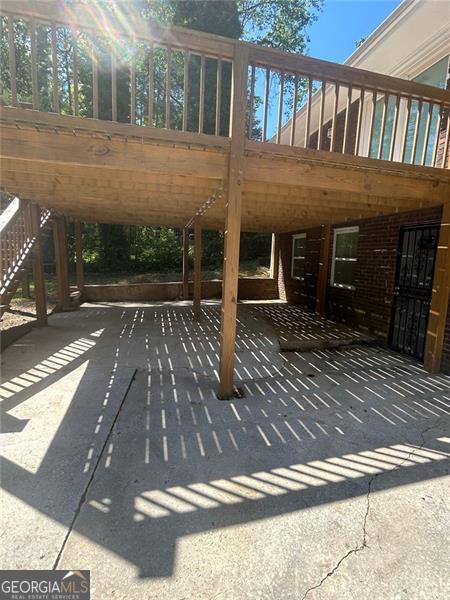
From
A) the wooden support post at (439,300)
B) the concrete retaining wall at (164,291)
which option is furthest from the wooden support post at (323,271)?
the concrete retaining wall at (164,291)

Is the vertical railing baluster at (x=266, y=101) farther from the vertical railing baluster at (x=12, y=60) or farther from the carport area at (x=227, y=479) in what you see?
the carport area at (x=227, y=479)

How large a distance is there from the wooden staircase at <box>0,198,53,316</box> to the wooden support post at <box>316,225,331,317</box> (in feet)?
20.0

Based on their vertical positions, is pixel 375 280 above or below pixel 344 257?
below

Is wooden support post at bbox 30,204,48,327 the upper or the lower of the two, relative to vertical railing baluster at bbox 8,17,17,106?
lower

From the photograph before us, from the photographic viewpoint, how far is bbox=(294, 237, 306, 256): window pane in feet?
29.0

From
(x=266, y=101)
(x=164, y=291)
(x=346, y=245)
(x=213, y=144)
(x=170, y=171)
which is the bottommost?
(x=164, y=291)

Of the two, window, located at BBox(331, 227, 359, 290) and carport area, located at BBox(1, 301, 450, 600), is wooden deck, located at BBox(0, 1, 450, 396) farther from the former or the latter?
window, located at BBox(331, 227, 359, 290)

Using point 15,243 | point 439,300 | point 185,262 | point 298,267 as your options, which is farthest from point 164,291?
point 439,300

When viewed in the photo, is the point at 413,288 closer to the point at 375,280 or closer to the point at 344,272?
the point at 375,280

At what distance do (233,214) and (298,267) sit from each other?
647 cm

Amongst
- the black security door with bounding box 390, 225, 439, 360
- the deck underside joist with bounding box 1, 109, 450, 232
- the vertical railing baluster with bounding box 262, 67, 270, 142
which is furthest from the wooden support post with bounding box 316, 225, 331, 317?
the vertical railing baluster with bounding box 262, 67, 270, 142

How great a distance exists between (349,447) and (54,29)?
414 cm

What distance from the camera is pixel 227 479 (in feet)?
6.91

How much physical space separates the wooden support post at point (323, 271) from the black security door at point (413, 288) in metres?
2.22
